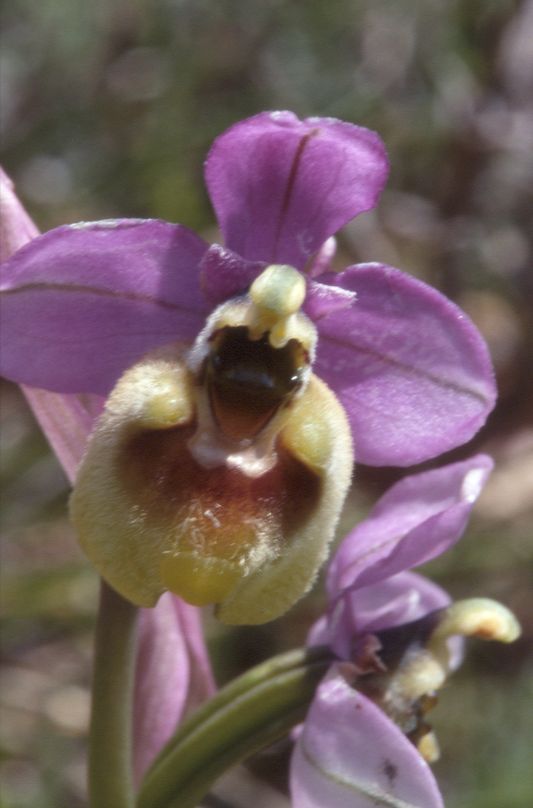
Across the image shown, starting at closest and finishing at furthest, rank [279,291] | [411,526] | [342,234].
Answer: [279,291]
[411,526]
[342,234]

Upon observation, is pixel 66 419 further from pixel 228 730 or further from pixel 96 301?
pixel 228 730

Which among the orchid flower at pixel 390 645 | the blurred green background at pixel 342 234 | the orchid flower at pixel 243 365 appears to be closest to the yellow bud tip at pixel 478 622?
the orchid flower at pixel 390 645

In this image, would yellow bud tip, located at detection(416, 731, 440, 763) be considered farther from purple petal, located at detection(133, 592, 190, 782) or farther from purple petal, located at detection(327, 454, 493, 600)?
purple petal, located at detection(133, 592, 190, 782)

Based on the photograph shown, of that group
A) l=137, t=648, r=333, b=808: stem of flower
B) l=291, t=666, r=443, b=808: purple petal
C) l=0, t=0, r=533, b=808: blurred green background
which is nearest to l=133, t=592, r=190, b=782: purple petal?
l=137, t=648, r=333, b=808: stem of flower

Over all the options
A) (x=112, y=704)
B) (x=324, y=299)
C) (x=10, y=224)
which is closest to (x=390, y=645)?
(x=112, y=704)

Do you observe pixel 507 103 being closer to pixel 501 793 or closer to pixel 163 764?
pixel 501 793

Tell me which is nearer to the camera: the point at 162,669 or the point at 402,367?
the point at 402,367

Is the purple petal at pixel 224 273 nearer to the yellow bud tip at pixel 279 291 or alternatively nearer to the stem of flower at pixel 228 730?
the yellow bud tip at pixel 279 291
